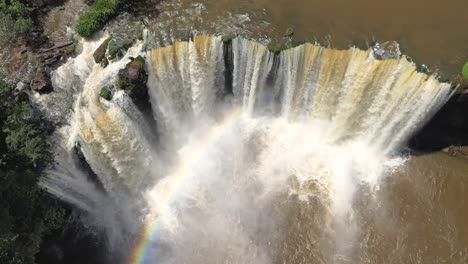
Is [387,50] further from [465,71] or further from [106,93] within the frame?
[106,93]

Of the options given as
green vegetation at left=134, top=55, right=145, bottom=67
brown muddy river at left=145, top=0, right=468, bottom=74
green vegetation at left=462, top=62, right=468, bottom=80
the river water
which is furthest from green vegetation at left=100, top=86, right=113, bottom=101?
green vegetation at left=462, top=62, right=468, bottom=80

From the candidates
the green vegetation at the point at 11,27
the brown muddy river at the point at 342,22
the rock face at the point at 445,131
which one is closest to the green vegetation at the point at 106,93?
the brown muddy river at the point at 342,22

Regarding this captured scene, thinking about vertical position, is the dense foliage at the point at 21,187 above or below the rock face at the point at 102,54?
below

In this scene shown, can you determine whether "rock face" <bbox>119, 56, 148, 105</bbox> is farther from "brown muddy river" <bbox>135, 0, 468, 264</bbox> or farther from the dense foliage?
the dense foliage

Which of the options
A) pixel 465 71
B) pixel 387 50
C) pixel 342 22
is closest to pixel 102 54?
pixel 342 22

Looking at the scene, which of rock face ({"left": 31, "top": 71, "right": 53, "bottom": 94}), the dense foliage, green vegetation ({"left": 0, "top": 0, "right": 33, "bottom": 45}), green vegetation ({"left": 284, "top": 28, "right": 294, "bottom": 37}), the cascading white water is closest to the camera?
the dense foliage

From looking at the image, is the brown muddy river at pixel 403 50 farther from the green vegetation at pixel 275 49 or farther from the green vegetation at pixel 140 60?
the green vegetation at pixel 140 60

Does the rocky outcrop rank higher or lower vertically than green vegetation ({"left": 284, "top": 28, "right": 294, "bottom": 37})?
lower
